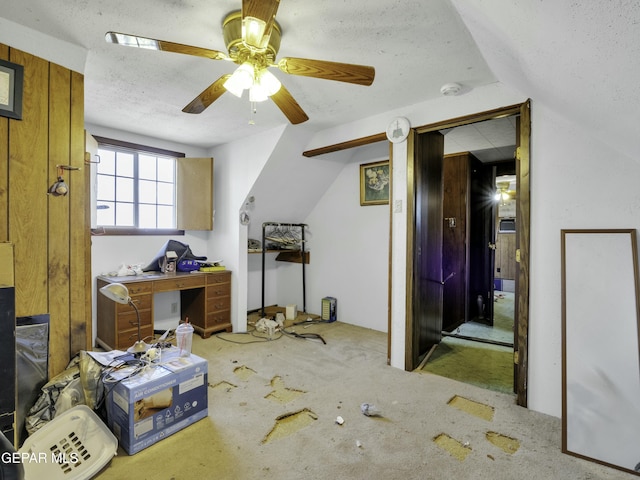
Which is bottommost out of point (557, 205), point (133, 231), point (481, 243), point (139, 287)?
point (139, 287)

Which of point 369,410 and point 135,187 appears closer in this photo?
point 369,410

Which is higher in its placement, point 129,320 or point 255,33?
point 255,33

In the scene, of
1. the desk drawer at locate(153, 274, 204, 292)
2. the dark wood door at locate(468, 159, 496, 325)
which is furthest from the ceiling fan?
the dark wood door at locate(468, 159, 496, 325)

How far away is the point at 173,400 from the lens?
1.94m

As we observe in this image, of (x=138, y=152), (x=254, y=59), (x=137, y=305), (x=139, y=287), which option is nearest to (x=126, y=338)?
(x=137, y=305)

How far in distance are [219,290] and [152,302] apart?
743mm

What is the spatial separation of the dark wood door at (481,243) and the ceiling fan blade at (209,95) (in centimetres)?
346

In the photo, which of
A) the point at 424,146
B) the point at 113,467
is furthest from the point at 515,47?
the point at 113,467

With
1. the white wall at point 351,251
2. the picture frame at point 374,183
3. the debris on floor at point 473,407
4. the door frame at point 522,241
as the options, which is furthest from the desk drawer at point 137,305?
the door frame at point 522,241

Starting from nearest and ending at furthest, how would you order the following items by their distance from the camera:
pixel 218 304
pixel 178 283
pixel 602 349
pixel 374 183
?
pixel 602 349 → pixel 178 283 → pixel 218 304 → pixel 374 183

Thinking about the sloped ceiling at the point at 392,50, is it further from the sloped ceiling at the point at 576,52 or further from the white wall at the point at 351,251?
the white wall at the point at 351,251

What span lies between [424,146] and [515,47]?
1638 millimetres

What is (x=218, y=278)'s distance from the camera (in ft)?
12.4

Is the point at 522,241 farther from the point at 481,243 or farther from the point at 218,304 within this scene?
the point at 218,304
